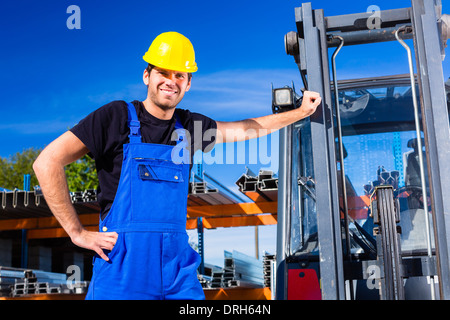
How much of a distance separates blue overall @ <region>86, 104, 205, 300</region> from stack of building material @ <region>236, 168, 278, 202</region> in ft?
22.4

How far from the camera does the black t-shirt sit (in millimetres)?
2611

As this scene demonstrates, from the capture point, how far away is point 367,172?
352 cm

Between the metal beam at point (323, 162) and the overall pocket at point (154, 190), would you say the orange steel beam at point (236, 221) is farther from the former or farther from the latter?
the overall pocket at point (154, 190)

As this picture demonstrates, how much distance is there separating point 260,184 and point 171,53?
685 centimetres

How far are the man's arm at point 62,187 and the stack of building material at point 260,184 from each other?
696 cm

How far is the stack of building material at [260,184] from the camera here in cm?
949

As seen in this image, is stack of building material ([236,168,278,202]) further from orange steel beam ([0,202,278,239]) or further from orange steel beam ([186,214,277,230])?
orange steel beam ([186,214,277,230])

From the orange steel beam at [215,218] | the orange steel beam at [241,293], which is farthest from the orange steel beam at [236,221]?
A: the orange steel beam at [241,293]

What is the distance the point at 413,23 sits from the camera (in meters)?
2.70

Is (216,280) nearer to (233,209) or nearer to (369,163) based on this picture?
(233,209)

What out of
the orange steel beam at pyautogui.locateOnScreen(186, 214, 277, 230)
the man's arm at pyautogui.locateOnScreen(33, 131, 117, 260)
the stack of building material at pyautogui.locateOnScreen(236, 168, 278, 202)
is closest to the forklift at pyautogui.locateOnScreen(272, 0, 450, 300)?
the man's arm at pyautogui.locateOnScreen(33, 131, 117, 260)
